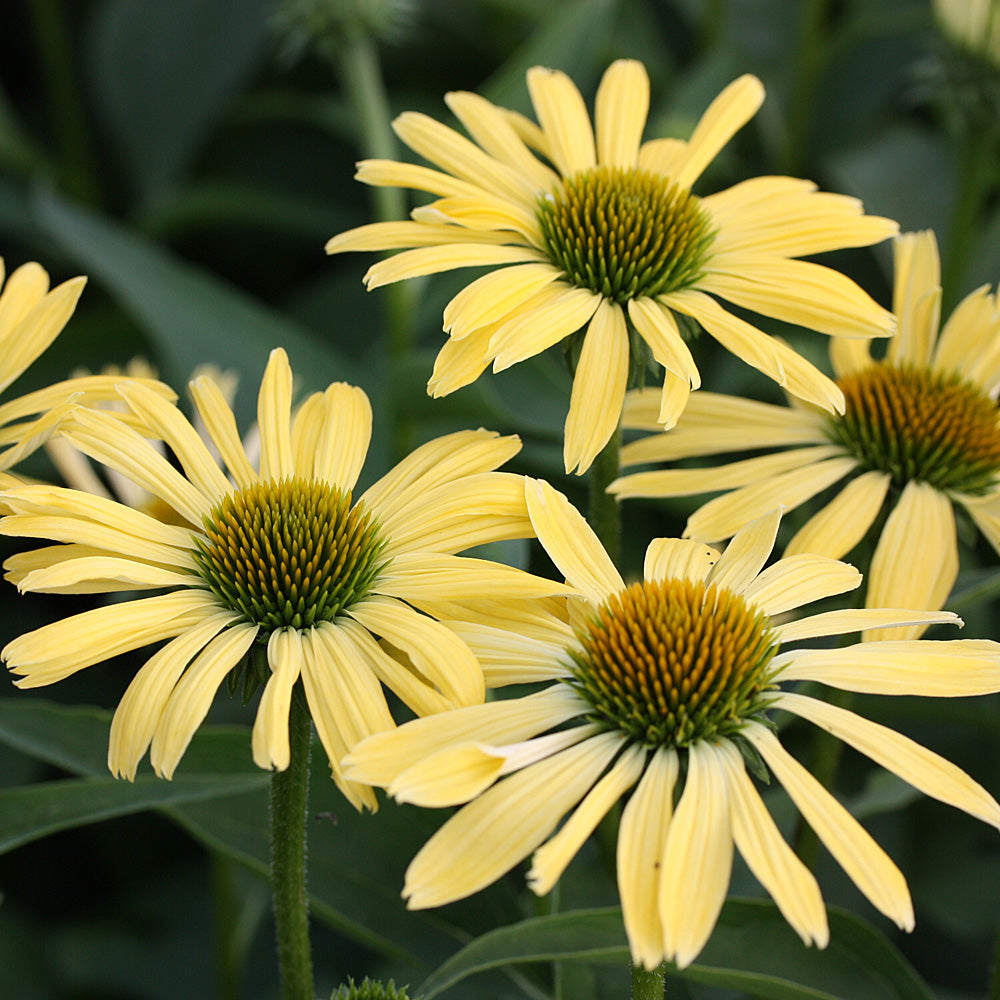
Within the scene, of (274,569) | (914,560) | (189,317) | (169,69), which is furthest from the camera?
(169,69)

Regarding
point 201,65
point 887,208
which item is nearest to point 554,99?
point 887,208

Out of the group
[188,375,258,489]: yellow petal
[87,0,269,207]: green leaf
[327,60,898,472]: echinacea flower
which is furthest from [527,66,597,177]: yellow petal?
[87,0,269,207]: green leaf

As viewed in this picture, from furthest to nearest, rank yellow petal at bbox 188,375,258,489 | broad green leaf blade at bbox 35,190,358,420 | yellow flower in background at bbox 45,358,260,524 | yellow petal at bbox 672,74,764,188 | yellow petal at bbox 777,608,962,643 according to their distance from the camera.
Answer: broad green leaf blade at bbox 35,190,358,420 < yellow flower in background at bbox 45,358,260,524 < yellow petal at bbox 672,74,764,188 < yellow petal at bbox 188,375,258,489 < yellow petal at bbox 777,608,962,643

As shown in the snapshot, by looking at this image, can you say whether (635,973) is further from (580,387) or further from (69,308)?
(69,308)

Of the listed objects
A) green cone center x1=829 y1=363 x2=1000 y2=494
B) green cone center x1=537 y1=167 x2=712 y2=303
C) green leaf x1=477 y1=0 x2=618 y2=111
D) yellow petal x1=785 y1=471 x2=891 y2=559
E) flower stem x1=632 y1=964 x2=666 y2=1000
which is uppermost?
green leaf x1=477 y1=0 x2=618 y2=111

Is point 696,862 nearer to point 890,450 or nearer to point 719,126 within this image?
point 890,450

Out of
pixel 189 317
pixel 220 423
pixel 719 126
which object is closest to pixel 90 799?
pixel 220 423

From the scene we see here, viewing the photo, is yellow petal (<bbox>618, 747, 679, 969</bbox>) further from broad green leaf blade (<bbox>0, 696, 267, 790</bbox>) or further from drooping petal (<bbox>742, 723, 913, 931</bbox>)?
broad green leaf blade (<bbox>0, 696, 267, 790</bbox>)
